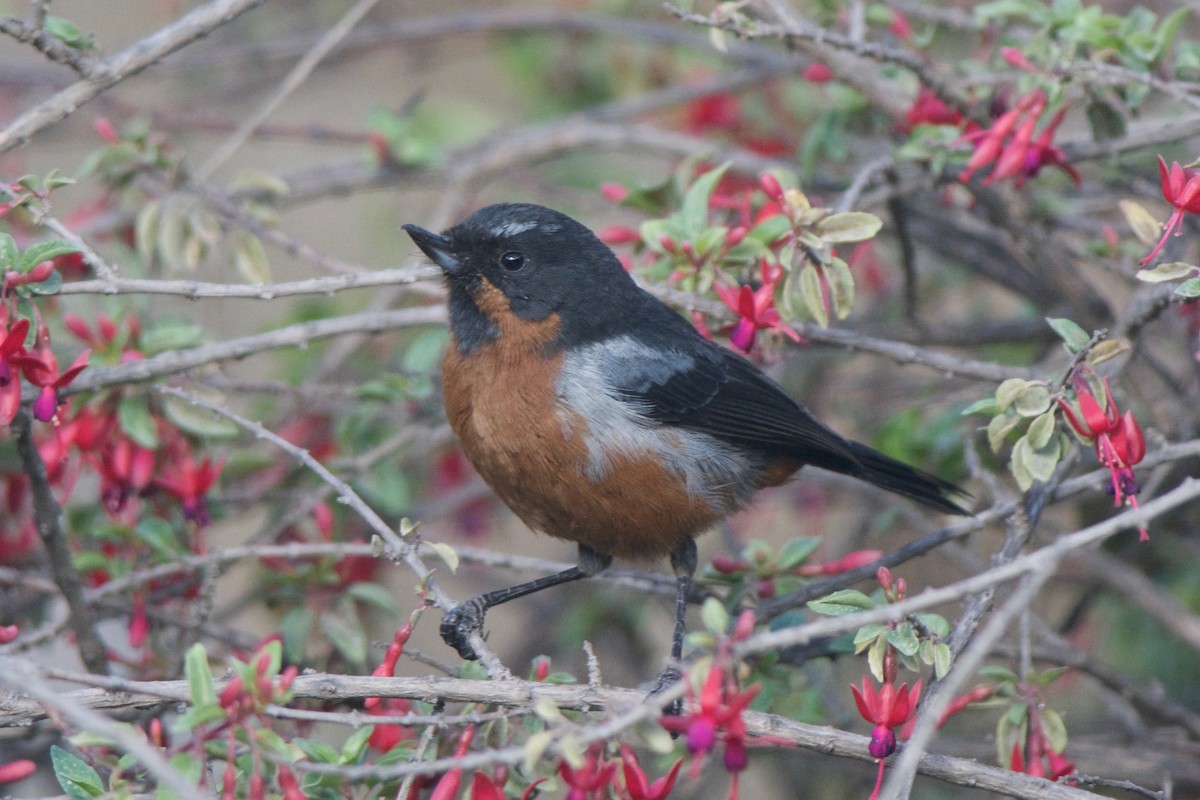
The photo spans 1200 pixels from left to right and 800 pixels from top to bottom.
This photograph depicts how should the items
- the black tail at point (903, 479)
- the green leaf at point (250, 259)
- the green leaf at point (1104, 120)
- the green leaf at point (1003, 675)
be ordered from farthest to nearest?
the green leaf at point (250, 259), the black tail at point (903, 479), the green leaf at point (1104, 120), the green leaf at point (1003, 675)

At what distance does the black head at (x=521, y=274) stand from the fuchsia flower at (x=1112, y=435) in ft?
5.04

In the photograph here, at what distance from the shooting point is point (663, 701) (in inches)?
83.3

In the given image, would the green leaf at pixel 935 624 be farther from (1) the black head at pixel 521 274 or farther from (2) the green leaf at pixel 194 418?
(2) the green leaf at pixel 194 418

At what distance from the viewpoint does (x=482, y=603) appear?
13.4ft

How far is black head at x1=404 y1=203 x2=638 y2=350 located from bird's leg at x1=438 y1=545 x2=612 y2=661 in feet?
2.64

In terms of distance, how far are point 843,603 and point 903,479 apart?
47.9 inches

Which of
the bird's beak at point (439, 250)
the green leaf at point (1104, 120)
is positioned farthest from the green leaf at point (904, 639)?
the green leaf at point (1104, 120)

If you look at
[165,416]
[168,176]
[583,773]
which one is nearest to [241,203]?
[168,176]

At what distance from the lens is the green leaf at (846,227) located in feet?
11.6

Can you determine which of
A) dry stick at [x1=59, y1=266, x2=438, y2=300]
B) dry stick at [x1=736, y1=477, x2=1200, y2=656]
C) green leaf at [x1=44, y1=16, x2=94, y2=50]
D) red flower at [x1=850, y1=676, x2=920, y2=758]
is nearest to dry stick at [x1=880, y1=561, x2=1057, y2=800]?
dry stick at [x1=736, y1=477, x2=1200, y2=656]

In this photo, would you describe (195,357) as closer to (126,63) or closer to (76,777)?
(126,63)


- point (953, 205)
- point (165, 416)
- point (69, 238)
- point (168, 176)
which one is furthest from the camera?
point (953, 205)

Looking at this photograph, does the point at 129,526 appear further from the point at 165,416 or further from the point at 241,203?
the point at 241,203

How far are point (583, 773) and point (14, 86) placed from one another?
5.23m
